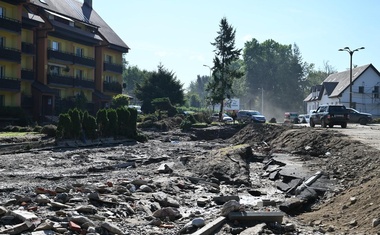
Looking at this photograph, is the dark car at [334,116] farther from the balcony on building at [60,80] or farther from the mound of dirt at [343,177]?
the balcony on building at [60,80]

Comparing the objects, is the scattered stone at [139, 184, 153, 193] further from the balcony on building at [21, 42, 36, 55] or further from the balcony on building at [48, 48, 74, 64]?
the balcony on building at [48, 48, 74, 64]

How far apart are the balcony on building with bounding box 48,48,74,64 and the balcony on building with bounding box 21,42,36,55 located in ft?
9.76

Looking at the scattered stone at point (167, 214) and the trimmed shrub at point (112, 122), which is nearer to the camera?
the scattered stone at point (167, 214)

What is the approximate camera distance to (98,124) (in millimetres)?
29438

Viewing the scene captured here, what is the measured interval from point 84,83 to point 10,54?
13899mm

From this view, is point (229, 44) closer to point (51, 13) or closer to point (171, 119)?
point (171, 119)

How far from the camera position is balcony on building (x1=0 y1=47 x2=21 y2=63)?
38.5 meters

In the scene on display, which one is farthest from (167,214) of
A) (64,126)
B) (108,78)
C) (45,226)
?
(108,78)

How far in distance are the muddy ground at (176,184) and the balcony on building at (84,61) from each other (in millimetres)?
26873

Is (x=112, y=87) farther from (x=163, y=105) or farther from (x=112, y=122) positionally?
(x=112, y=122)

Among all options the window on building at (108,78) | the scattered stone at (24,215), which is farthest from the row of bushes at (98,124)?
the window on building at (108,78)

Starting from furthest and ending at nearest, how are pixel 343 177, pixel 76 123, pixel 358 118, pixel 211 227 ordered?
1. pixel 358 118
2. pixel 76 123
3. pixel 343 177
4. pixel 211 227

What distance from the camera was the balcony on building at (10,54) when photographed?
38.5 m

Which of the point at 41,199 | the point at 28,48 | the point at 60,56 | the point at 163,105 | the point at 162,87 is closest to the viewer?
the point at 41,199
